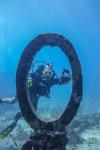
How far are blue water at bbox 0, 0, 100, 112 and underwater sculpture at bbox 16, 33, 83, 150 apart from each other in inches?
1161

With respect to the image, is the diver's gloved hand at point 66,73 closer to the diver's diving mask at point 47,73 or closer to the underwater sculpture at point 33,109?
the diver's diving mask at point 47,73

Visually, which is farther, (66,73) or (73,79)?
(66,73)

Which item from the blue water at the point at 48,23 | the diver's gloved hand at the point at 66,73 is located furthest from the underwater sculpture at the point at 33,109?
the blue water at the point at 48,23

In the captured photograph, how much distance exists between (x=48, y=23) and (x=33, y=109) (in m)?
125

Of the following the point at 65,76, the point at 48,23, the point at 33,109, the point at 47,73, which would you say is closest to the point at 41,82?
the point at 47,73

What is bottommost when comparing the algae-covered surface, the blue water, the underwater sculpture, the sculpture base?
the algae-covered surface

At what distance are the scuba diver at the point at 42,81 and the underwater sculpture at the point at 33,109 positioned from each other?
82 cm

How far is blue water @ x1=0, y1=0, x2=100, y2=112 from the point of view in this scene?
49.3m

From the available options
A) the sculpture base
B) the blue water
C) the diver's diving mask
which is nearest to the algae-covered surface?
the diver's diving mask

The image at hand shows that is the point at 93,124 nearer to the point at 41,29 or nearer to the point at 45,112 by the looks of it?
the point at 45,112

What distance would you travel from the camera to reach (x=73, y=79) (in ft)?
20.4

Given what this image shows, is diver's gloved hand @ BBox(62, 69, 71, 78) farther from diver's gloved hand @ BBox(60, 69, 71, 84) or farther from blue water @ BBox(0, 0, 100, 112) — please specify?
blue water @ BBox(0, 0, 100, 112)

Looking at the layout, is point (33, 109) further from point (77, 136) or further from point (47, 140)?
point (77, 136)

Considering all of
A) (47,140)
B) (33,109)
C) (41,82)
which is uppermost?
(41,82)
